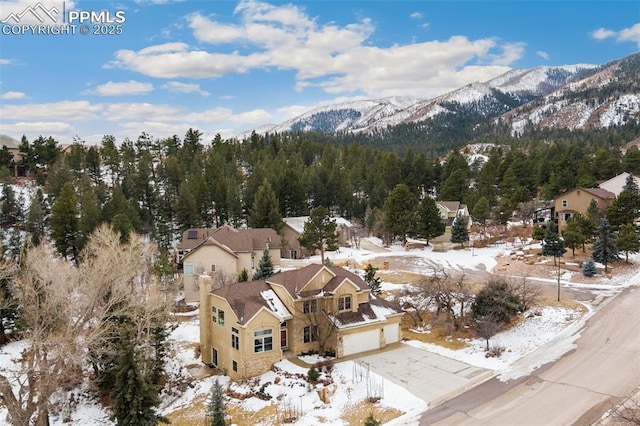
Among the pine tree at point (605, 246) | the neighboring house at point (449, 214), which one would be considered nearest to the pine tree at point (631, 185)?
the neighboring house at point (449, 214)

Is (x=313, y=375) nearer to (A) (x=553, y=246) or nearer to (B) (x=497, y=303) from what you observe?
(B) (x=497, y=303)

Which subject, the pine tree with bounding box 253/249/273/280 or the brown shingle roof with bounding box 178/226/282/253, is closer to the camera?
the pine tree with bounding box 253/249/273/280

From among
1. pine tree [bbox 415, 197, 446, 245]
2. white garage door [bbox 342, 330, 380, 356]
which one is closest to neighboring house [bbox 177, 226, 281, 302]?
white garage door [bbox 342, 330, 380, 356]

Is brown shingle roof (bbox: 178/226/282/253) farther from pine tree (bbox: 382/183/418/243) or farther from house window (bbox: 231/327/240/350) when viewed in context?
house window (bbox: 231/327/240/350)

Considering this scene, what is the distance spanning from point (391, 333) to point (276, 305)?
306 inches

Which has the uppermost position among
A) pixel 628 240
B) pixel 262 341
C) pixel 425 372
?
pixel 628 240

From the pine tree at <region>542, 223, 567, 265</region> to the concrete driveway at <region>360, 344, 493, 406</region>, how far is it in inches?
996

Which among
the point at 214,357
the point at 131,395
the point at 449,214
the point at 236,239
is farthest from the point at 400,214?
the point at 131,395

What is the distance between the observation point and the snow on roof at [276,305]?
28.8 m

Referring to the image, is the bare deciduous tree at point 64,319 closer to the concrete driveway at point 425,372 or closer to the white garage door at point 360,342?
the white garage door at point 360,342

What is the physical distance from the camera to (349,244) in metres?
66.1

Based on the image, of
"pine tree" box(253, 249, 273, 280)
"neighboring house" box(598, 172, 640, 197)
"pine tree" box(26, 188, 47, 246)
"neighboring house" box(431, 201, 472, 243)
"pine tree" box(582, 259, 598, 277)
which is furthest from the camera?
"neighboring house" box(598, 172, 640, 197)

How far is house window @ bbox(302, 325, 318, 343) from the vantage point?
97.0 feet

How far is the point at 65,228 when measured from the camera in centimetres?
4953
